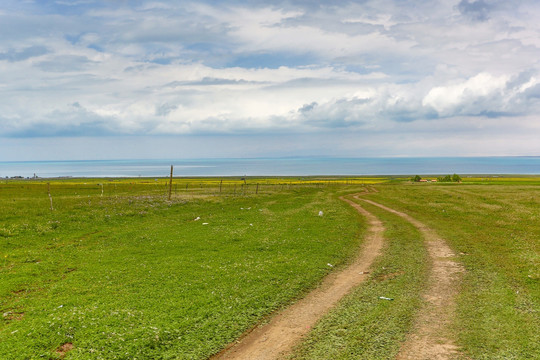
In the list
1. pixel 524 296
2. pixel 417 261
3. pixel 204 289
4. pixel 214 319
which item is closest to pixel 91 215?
pixel 204 289

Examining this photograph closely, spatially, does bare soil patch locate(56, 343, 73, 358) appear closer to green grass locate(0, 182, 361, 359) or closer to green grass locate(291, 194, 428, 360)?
green grass locate(0, 182, 361, 359)

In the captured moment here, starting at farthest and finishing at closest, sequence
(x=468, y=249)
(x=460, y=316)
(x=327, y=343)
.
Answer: (x=468, y=249) → (x=460, y=316) → (x=327, y=343)

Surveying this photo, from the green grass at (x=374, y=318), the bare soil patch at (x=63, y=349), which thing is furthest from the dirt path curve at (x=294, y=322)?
the bare soil patch at (x=63, y=349)

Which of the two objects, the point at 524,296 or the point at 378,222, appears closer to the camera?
the point at 524,296

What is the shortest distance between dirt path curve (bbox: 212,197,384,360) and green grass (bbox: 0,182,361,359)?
0.49 metres

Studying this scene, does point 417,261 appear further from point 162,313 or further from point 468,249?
point 162,313

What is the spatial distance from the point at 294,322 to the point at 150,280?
23.1ft

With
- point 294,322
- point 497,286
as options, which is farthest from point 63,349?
point 497,286

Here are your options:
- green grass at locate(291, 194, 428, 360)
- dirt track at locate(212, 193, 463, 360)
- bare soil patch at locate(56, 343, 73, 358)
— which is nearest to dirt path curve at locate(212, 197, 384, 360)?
dirt track at locate(212, 193, 463, 360)

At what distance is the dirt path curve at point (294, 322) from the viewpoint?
914cm

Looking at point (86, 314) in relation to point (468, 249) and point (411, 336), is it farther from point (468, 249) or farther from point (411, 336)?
point (468, 249)

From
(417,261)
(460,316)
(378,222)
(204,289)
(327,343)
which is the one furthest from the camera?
(378,222)

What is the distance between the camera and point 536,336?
30.8 feet

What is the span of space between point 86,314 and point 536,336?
13.7 meters
